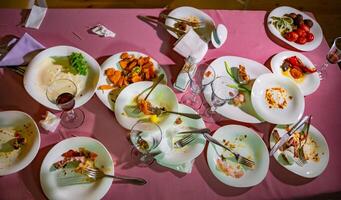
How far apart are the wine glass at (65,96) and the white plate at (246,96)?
58 cm

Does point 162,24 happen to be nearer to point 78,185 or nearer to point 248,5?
point 78,185

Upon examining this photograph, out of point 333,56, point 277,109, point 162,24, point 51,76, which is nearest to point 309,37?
point 333,56

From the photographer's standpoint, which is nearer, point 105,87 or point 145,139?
point 145,139

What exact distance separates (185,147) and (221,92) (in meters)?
0.33

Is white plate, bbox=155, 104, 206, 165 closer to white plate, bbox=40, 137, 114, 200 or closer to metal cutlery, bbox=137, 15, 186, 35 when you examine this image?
white plate, bbox=40, 137, 114, 200

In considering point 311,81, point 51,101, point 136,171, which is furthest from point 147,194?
point 311,81

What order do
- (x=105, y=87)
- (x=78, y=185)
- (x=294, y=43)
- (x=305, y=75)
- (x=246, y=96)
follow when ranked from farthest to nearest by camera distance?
(x=294, y=43) → (x=305, y=75) → (x=246, y=96) → (x=105, y=87) → (x=78, y=185)

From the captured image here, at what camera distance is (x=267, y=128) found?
1.42 m

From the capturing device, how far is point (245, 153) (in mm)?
1341

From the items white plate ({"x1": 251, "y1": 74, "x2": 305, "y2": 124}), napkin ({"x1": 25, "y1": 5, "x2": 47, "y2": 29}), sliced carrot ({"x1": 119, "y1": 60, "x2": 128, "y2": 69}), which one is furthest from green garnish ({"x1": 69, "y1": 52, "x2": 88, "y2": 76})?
white plate ({"x1": 251, "y1": 74, "x2": 305, "y2": 124})

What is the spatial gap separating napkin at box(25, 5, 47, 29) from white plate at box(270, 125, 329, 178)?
48.3 inches

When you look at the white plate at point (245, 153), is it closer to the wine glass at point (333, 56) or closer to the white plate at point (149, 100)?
the white plate at point (149, 100)

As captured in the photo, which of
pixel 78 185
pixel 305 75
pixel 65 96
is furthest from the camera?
pixel 305 75

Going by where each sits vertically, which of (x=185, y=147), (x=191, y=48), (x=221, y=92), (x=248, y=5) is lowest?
(x=248, y=5)
